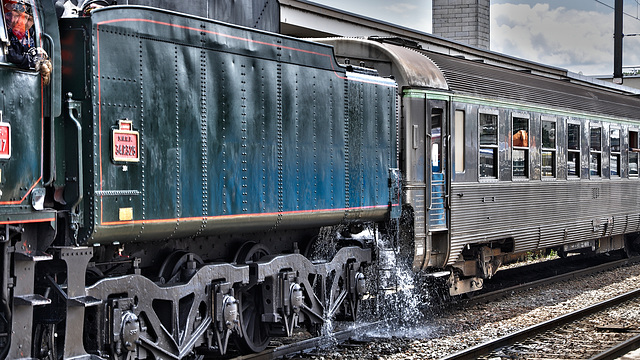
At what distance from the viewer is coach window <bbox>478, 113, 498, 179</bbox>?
43.0 ft

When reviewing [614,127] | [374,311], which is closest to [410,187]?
[374,311]

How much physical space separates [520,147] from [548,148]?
1166 mm

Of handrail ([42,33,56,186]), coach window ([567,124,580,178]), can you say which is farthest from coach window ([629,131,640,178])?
handrail ([42,33,56,186])

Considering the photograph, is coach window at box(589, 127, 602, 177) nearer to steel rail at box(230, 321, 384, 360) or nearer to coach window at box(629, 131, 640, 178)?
coach window at box(629, 131, 640, 178)

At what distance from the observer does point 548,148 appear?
15016 mm

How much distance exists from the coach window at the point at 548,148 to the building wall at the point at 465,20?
14.3 meters

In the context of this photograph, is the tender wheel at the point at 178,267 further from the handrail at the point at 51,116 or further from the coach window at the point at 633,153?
the coach window at the point at 633,153

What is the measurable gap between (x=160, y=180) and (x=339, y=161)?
9.72 ft

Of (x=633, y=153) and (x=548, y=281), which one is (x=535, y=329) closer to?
(x=548, y=281)

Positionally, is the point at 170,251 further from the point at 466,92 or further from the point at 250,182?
the point at 466,92

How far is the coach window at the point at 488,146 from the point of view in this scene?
516 inches

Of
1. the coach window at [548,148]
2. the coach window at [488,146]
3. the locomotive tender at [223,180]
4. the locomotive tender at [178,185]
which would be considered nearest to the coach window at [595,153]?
the coach window at [548,148]

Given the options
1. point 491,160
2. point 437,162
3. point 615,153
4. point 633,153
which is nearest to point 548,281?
point 491,160

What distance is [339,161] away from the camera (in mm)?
9695
